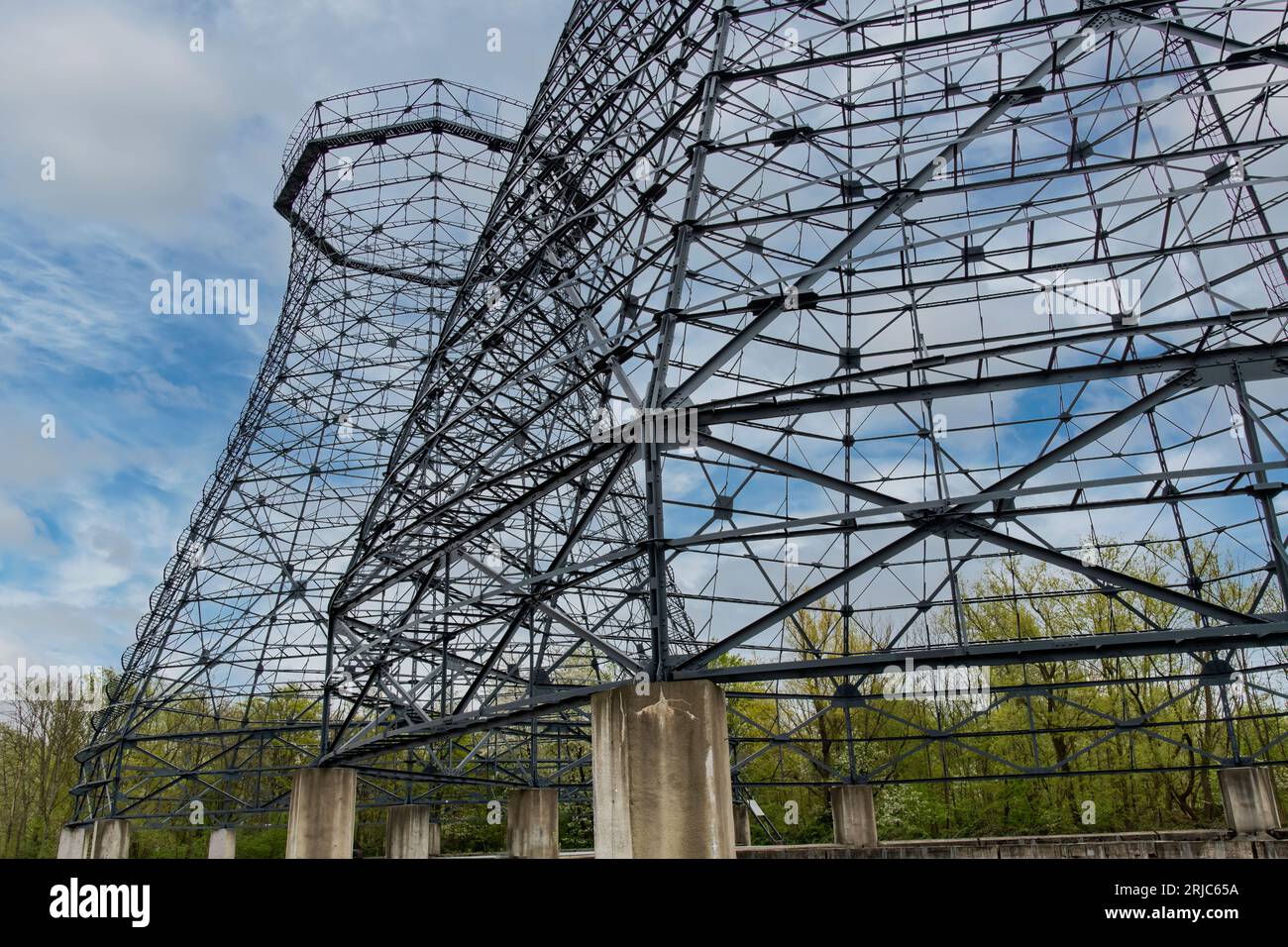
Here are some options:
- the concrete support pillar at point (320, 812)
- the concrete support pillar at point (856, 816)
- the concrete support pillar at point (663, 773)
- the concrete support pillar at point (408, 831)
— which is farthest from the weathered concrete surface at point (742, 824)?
the concrete support pillar at point (663, 773)

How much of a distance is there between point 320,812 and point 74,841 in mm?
17061

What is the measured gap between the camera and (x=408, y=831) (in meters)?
31.6

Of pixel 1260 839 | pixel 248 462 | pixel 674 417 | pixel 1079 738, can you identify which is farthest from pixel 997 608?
pixel 248 462

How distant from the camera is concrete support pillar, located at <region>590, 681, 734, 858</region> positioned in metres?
10.2

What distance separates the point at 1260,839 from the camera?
24281 mm

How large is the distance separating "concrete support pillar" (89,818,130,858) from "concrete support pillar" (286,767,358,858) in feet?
47.8

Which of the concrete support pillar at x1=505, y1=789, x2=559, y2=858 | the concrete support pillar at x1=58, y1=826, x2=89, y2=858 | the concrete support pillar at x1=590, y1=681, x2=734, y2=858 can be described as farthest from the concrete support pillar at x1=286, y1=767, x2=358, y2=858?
the concrete support pillar at x1=58, y1=826, x2=89, y2=858

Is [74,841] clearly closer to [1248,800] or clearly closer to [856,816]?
[856,816]

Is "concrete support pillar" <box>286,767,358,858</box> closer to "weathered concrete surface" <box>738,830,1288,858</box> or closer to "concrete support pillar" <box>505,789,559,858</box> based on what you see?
"concrete support pillar" <box>505,789,559,858</box>

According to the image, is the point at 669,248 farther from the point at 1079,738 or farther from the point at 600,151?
the point at 1079,738

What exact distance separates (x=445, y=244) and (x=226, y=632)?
17.6 meters

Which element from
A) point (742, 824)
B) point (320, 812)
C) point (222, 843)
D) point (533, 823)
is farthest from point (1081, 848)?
point (222, 843)

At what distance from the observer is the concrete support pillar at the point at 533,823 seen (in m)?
28.4

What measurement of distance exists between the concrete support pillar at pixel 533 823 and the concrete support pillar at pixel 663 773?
19138mm
